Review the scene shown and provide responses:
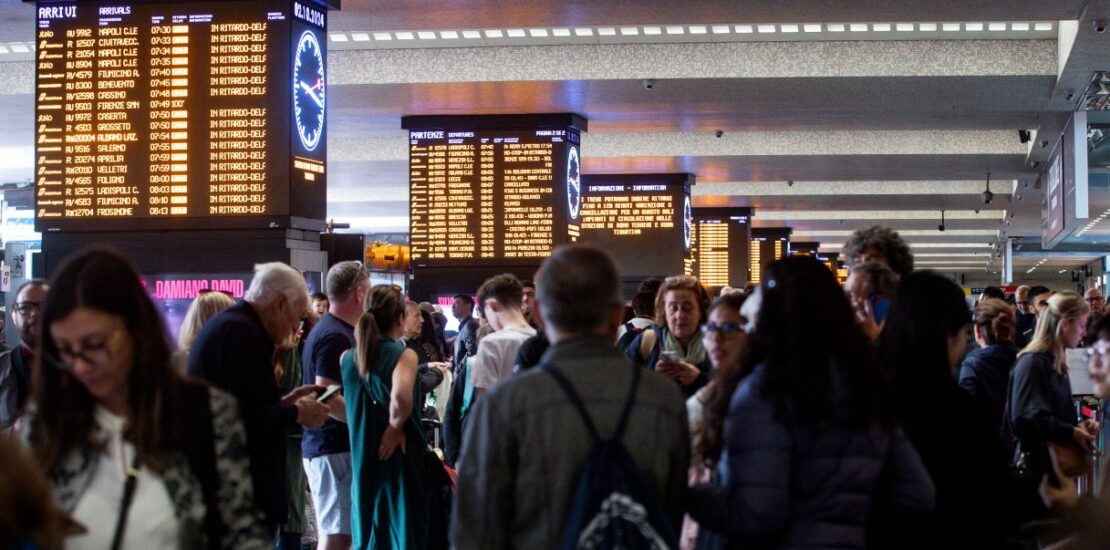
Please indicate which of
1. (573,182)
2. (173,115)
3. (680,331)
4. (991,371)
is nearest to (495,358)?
(680,331)

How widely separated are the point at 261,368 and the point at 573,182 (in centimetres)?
→ 1093

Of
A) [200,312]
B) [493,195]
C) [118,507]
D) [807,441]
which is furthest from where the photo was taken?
[493,195]

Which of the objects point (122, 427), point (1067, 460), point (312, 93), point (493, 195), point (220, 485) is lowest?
point (1067, 460)

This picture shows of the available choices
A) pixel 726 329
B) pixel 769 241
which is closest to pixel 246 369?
pixel 726 329

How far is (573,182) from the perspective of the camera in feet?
49.3

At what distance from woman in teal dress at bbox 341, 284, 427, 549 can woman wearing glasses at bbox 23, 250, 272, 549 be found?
128 inches

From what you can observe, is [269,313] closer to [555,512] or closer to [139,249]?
[555,512]

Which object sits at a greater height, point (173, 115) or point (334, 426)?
point (173, 115)

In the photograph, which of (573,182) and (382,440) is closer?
(382,440)

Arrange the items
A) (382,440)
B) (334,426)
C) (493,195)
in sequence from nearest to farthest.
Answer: (382,440) → (334,426) → (493,195)

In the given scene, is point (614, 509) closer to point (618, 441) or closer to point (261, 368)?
point (618, 441)

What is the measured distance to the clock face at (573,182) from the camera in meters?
14.9

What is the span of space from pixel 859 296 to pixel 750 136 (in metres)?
14.9

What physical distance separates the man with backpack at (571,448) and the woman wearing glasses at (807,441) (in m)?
0.16
